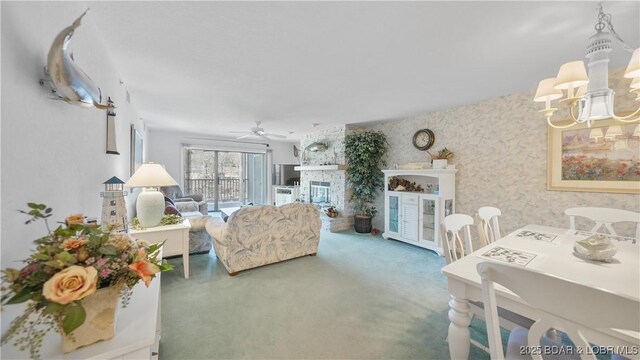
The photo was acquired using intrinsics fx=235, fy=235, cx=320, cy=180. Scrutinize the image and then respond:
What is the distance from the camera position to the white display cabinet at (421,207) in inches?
137

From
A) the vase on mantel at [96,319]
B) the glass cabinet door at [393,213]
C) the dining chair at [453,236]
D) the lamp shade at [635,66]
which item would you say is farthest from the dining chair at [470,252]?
the glass cabinet door at [393,213]

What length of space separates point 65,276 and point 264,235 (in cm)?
237

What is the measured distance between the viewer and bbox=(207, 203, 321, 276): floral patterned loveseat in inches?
106

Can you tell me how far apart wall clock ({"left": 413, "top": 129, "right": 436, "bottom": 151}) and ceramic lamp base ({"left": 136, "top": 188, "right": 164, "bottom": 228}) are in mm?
3847

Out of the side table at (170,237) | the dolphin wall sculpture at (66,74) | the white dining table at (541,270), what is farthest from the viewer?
the side table at (170,237)

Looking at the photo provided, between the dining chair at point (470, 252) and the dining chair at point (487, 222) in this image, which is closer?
the dining chair at point (470, 252)

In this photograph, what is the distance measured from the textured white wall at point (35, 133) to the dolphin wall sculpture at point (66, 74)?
0.20ft

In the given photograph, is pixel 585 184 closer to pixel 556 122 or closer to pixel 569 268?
pixel 556 122

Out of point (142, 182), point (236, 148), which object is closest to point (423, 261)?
point (142, 182)

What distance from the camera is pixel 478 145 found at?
3.38 m

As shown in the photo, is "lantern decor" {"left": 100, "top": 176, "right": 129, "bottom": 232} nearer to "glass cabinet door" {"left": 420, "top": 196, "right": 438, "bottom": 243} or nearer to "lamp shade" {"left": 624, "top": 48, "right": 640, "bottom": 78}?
"lamp shade" {"left": 624, "top": 48, "right": 640, "bottom": 78}

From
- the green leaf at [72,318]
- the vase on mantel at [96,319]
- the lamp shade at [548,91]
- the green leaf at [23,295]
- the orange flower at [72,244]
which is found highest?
the lamp shade at [548,91]

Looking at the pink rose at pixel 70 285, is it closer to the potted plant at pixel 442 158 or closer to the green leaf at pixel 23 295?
the green leaf at pixel 23 295

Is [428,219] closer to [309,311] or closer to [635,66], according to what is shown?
[309,311]
